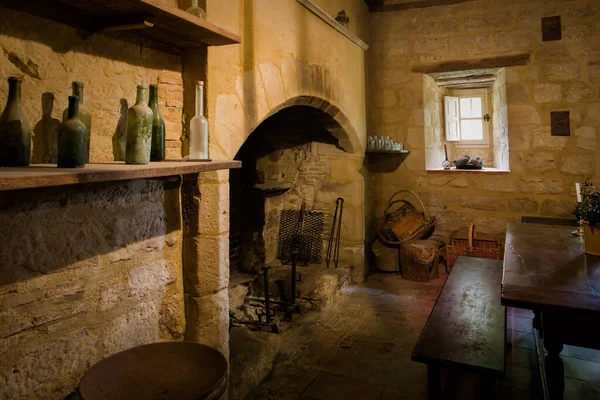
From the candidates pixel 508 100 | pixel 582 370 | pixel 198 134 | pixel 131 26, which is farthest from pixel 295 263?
pixel 508 100

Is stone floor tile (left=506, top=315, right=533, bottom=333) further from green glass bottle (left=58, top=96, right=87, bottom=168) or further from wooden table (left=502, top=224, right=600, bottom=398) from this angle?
green glass bottle (left=58, top=96, right=87, bottom=168)

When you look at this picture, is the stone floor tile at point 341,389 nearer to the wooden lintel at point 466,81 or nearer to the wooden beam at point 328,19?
the wooden beam at point 328,19

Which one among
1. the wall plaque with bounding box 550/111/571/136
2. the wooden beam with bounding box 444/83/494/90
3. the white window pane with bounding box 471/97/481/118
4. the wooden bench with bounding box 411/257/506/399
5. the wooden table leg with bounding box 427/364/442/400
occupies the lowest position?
the wooden table leg with bounding box 427/364/442/400

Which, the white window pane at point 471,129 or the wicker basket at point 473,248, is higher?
the white window pane at point 471,129

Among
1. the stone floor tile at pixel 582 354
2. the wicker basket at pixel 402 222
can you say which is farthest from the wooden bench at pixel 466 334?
the wicker basket at pixel 402 222

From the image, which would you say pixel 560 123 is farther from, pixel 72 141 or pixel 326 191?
pixel 72 141

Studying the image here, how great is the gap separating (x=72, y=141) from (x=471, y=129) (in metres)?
5.55

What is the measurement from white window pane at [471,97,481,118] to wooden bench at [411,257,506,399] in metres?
3.40

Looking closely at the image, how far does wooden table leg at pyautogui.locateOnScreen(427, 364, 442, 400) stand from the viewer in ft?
6.76

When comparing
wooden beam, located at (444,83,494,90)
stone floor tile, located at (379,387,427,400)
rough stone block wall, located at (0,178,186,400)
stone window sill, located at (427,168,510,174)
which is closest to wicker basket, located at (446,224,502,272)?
stone window sill, located at (427,168,510,174)

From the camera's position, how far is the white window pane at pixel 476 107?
19.4ft

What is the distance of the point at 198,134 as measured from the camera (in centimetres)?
208

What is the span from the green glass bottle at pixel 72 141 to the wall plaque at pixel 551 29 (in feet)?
15.7

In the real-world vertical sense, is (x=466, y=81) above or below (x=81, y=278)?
above
